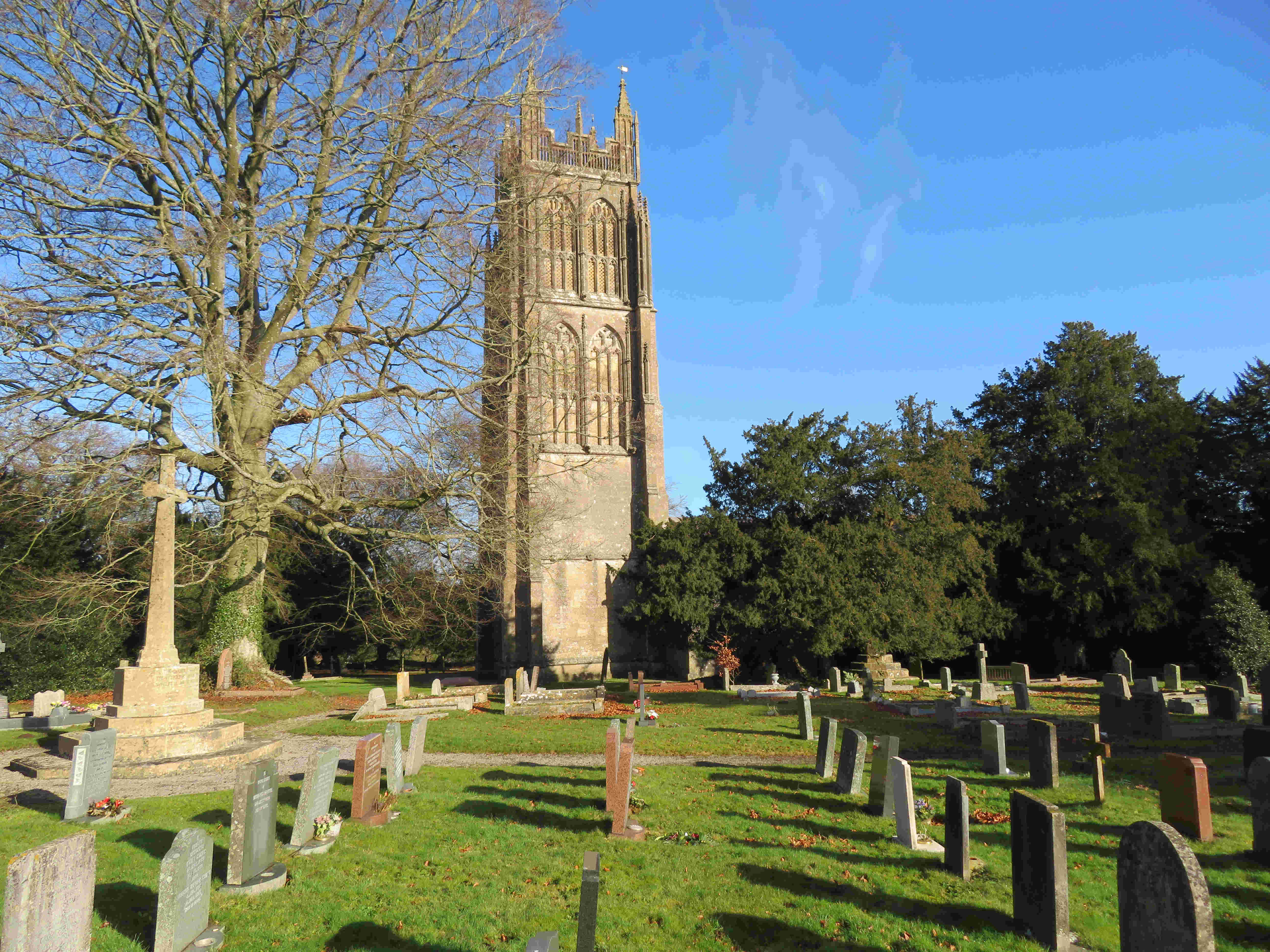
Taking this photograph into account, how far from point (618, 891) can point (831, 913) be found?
1.63 m

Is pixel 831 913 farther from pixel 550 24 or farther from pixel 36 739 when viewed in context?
pixel 550 24

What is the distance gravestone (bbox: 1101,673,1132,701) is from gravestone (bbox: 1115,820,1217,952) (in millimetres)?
12576

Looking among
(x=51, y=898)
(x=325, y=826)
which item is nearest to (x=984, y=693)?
(x=325, y=826)

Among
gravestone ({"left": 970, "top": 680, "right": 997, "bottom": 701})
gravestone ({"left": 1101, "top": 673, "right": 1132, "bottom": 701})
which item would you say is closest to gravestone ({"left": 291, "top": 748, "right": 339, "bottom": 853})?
gravestone ({"left": 1101, "top": 673, "right": 1132, "bottom": 701})

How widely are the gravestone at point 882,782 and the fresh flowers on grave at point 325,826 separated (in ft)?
17.8

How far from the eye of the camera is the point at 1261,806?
273 inches

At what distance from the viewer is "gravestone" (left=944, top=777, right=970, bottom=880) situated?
20.8 feet

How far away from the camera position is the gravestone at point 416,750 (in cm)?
1015

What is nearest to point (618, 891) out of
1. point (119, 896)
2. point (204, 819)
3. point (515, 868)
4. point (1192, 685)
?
point (515, 868)

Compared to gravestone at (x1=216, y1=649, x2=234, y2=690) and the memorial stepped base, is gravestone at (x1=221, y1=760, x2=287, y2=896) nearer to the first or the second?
the memorial stepped base

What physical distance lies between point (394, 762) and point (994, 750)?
25.9 ft

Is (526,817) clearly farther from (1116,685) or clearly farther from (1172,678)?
(1172,678)

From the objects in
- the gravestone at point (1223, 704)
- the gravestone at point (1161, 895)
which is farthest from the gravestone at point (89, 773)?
the gravestone at point (1223, 704)

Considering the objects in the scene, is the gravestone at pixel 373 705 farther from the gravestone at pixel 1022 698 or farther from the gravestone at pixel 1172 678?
the gravestone at pixel 1172 678
